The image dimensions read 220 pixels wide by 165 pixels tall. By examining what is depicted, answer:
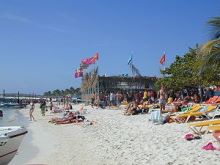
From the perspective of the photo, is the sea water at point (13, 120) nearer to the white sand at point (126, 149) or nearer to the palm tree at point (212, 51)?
the white sand at point (126, 149)

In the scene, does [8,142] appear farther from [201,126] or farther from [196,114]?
[196,114]

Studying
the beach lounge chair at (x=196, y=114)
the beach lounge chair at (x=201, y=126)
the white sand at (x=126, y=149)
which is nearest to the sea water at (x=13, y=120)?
the white sand at (x=126, y=149)

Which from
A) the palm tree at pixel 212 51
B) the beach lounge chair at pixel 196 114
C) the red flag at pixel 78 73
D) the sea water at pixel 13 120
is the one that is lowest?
the sea water at pixel 13 120

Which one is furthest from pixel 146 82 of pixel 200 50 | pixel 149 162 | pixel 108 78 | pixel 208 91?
pixel 149 162

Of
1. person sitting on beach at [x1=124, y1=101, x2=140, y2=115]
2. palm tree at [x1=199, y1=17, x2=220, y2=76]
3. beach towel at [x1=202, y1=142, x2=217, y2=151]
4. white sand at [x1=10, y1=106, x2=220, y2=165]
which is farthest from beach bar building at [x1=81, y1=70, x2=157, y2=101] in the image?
beach towel at [x1=202, y1=142, x2=217, y2=151]

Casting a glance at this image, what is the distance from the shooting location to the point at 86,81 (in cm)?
5931

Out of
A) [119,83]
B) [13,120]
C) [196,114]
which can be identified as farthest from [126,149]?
[119,83]

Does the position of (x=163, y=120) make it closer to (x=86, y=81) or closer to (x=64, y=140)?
(x=64, y=140)

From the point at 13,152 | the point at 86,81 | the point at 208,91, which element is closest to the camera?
the point at 13,152

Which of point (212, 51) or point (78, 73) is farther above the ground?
point (78, 73)

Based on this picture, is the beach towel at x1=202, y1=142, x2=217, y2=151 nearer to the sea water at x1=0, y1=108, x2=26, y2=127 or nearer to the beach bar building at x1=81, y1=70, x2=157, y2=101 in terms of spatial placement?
the sea water at x1=0, y1=108, x2=26, y2=127

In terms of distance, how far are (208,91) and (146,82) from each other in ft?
79.8

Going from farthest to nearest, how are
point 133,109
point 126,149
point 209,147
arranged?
point 133,109 < point 126,149 < point 209,147

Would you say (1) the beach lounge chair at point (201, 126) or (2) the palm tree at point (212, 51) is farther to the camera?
(2) the palm tree at point (212, 51)
